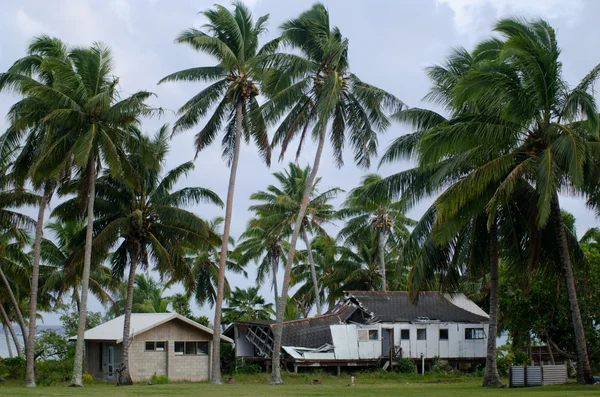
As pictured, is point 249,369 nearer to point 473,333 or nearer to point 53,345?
point 473,333

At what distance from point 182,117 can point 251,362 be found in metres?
16.3

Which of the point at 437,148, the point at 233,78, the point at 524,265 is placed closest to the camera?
the point at 437,148

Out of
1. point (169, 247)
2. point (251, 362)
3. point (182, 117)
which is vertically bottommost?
point (251, 362)

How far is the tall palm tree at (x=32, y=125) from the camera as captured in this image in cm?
3197

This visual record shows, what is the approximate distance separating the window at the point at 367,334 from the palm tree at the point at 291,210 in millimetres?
5930

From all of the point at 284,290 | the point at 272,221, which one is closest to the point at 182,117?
the point at 284,290

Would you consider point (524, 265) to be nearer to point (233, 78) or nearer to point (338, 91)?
point (338, 91)

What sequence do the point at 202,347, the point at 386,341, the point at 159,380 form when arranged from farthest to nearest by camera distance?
the point at 386,341 < the point at 202,347 < the point at 159,380

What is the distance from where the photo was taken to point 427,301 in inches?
1788

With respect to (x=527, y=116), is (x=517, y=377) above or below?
below

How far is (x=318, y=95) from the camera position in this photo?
32125 millimetres

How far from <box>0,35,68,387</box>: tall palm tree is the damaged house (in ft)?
43.1

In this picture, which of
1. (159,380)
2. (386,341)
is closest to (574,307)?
(159,380)

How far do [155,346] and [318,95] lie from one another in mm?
15700
